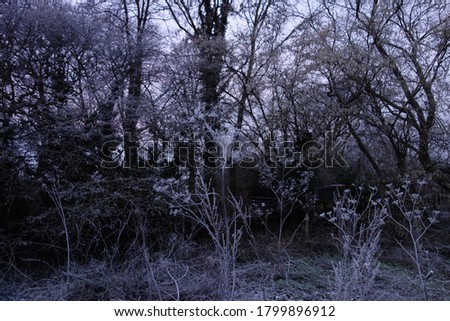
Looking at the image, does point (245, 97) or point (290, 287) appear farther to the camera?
point (245, 97)

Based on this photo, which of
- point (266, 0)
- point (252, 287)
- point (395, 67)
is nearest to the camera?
point (252, 287)

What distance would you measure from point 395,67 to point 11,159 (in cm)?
567

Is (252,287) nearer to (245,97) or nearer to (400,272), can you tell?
(400,272)

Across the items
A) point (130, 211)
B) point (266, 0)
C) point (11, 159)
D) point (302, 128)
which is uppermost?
point (266, 0)

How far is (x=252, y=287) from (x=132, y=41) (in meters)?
4.19

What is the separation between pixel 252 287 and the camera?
4.24 metres

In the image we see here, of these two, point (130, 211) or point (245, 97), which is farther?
point (245, 97)

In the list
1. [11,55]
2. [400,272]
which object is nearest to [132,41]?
[11,55]

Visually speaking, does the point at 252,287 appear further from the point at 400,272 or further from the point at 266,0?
the point at 266,0

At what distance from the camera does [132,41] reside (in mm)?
6305

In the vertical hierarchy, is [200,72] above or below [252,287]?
above

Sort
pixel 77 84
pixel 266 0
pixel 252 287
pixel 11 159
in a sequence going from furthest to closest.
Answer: pixel 266 0 → pixel 77 84 → pixel 11 159 → pixel 252 287
